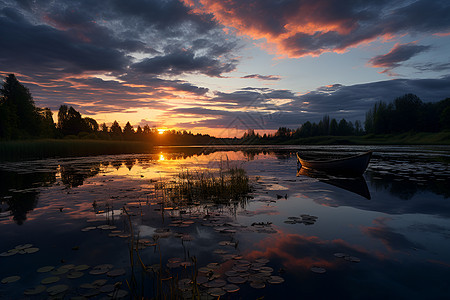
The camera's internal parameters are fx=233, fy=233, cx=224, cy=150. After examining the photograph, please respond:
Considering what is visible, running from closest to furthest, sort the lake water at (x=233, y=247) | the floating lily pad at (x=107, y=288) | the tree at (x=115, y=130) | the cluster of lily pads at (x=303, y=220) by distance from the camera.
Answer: the floating lily pad at (x=107, y=288)
the lake water at (x=233, y=247)
the cluster of lily pads at (x=303, y=220)
the tree at (x=115, y=130)

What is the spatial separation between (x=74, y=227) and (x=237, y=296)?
651 cm

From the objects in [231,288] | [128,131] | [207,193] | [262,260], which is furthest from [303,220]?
[128,131]

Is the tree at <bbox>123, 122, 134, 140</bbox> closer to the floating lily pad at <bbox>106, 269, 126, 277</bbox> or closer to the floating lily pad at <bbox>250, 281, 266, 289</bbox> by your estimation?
the floating lily pad at <bbox>106, 269, 126, 277</bbox>

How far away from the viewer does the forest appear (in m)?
67.2

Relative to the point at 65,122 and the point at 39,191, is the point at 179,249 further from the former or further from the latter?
the point at 65,122

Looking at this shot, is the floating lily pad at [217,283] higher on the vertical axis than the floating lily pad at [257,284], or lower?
higher

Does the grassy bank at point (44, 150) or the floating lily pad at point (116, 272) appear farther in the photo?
the grassy bank at point (44, 150)

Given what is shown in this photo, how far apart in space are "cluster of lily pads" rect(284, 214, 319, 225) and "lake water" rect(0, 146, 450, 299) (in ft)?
0.24

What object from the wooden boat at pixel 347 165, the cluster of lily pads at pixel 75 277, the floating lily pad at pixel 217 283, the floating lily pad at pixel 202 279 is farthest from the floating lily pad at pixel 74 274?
the wooden boat at pixel 347 165

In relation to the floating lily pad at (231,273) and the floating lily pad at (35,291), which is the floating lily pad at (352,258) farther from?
the floating lily pad at (35,291)

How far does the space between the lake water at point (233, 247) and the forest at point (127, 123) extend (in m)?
14.6

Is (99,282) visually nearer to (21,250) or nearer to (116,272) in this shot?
(116,272)

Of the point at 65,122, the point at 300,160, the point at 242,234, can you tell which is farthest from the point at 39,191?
the point at 65,122

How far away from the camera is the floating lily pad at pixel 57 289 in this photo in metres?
4.34
